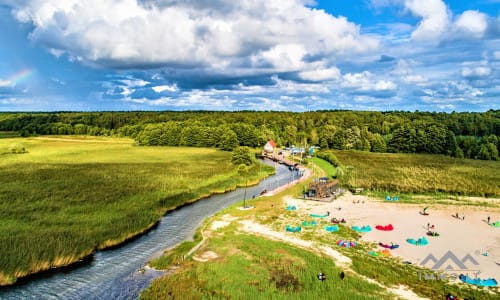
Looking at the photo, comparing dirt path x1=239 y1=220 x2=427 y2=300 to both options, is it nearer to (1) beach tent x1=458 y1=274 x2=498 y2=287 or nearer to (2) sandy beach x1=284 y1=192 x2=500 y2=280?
(2) sandy beach x1=284 y1=192 x2=500 y2=280

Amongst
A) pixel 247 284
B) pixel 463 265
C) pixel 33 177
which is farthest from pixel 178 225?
pixel 33 177

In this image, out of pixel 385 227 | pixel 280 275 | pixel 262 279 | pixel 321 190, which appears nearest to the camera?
pixel 262 279

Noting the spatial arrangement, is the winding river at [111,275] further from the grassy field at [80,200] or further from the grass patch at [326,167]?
the grass patch at [326,167]

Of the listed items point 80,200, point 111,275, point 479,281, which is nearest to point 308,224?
point 479,281

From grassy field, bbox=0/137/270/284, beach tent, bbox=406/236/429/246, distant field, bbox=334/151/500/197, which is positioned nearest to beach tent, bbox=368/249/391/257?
beach tent, bbox=406/236/429/246

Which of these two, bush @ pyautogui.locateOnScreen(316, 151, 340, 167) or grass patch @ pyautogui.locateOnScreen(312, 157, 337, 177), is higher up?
bush @ pyautogui.locateOnScreen(316, 151, 340, 167)

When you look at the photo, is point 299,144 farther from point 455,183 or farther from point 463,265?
point 463,265

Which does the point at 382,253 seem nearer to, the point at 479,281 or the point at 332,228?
the point at 479,281
